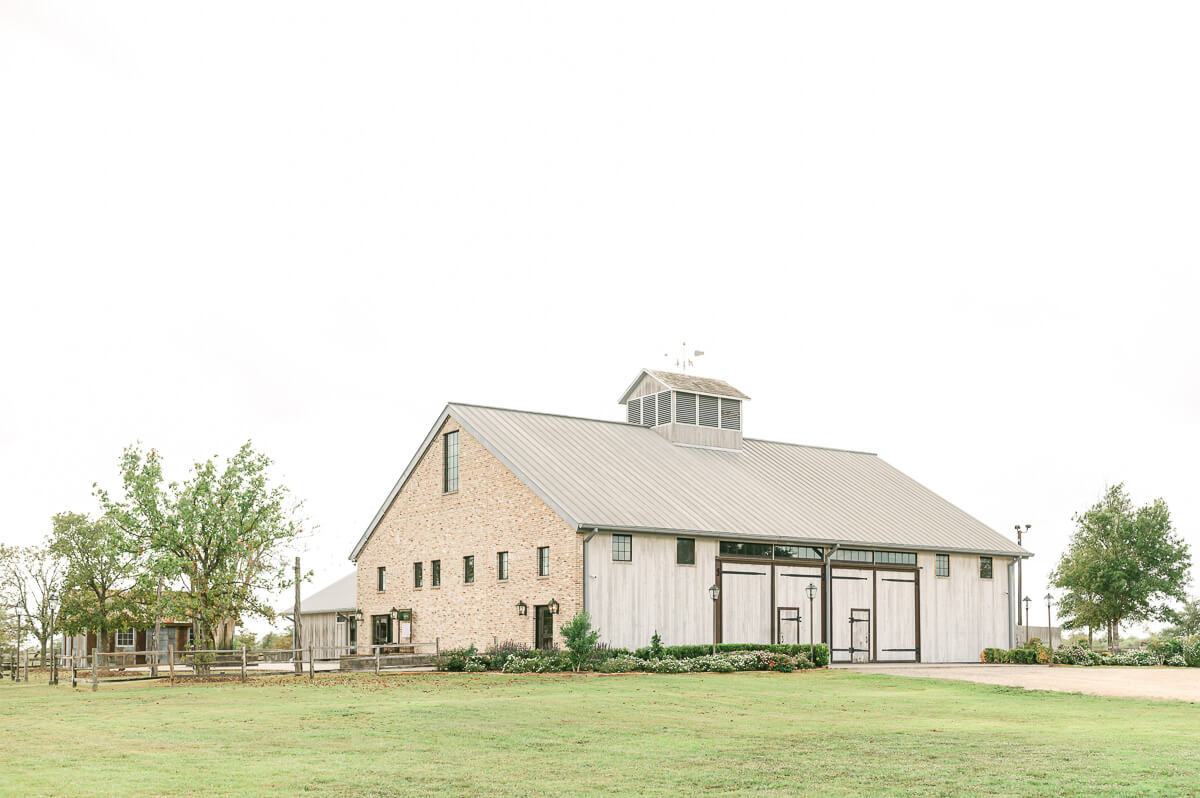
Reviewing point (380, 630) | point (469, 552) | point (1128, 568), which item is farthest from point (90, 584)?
point (1128, 568)

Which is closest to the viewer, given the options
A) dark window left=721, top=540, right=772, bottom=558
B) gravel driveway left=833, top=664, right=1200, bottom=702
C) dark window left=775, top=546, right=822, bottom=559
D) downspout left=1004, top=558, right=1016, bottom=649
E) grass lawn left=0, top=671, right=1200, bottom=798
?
grass lawn left=0, top=671, right=1200, bottom=798

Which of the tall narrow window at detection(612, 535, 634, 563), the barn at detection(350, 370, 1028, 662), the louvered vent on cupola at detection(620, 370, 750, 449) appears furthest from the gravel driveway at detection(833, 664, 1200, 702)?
the louvered vent on cupola at detection(620, 370, 750, 449)

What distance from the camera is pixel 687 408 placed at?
47062 millimetres

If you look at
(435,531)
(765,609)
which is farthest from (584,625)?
(435,531)

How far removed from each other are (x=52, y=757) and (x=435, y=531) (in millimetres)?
28314

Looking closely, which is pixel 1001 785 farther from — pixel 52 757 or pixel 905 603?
pixel 905 603

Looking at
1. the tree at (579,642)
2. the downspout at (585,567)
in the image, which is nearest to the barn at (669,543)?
the downspout at (585,567)

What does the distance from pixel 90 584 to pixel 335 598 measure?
15211mm

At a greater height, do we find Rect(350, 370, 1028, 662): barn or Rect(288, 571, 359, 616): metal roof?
Rect(350, 370, 1028, 662): barn

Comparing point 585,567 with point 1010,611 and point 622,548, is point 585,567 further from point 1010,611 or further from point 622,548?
point 1010,611

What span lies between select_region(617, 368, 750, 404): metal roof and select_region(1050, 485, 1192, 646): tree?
33.2 metres

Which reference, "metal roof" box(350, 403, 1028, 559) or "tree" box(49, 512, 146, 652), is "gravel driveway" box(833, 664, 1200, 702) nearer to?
"metal roof" box(350, 403, 1028, 559)

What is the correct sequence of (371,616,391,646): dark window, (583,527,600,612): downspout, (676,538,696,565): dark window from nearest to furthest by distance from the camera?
(583,527,600,612): downspout < (676,538,696,565): dark window < (371,616,391,646): dark window

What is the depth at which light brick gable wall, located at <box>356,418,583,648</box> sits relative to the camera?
36.4 m
